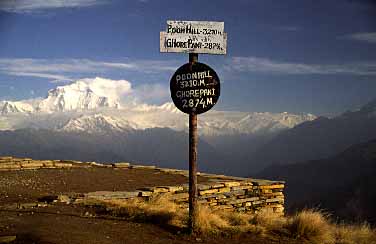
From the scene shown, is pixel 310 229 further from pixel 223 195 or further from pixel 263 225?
pixel 223 195

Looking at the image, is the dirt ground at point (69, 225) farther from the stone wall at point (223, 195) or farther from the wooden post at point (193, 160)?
the stone wall at point (223, 195)

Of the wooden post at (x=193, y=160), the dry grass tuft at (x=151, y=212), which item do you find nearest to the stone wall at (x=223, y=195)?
the dry grass tuft at (x=151, y=212)

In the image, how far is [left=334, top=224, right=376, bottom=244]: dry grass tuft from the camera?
26.3ft

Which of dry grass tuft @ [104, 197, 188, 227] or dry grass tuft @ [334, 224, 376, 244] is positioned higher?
dry grass tuft @ [104, 197, 188, 227]

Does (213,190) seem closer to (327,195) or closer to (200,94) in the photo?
(200,94)

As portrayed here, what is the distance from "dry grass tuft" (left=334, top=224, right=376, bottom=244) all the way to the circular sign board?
3517 mm

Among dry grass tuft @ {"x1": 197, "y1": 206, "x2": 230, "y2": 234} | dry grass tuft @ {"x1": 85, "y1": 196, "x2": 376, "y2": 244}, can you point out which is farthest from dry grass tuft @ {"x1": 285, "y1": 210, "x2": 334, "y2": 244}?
dry grass tuft @ {"x1": 197, "y1": 206, "x2": 230, "y2": 234}

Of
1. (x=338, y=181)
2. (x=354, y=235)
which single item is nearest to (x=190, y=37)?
(x=354, y=235)

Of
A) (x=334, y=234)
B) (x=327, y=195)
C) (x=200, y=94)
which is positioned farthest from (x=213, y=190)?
(x=327, y=195)

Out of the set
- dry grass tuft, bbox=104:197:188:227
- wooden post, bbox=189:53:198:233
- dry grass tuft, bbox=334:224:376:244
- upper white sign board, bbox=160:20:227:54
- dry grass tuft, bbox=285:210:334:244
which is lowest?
dry grass tuft, bbox=334:224:376:244

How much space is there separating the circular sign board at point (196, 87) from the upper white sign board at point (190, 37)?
0.33 meters

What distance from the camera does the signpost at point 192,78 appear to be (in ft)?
24.8

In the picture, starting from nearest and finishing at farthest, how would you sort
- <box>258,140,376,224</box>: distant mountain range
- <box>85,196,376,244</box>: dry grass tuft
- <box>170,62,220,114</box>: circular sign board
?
<box>170,62,220,114</box>: circular sign board
<box>85,196,376,244</box>: dry grass tuft
<box>258,140,376,224</box>: distant mountain range

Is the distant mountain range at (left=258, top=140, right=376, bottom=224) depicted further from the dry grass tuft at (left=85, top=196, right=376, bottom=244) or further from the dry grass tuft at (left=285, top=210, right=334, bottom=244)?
the dry grass tuft at (left=285, top=210, right=334, bottom=244)
